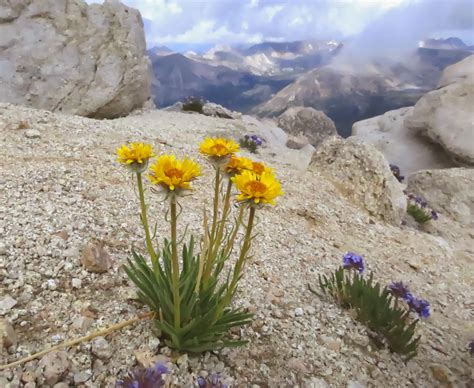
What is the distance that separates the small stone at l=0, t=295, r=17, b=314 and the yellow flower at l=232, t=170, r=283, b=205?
68.6 inches

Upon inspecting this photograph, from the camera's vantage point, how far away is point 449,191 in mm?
10492

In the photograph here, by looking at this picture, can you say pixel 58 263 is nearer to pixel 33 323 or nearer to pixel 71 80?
pixel 33 323

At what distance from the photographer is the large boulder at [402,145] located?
1504cm

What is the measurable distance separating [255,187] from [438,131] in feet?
46.9

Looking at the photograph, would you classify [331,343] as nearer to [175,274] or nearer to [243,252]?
[243,252]

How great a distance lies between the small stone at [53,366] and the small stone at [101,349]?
176 millimetres

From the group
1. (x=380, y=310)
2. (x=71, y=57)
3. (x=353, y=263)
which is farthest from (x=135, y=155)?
(x=71, y=57)

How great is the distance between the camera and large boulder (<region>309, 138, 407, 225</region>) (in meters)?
7.35

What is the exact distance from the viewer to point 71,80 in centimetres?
1110

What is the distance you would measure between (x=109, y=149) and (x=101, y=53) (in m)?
6.66

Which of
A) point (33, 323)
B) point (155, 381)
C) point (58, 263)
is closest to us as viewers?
point (155, 381)

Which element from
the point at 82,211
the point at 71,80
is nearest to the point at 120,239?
the point at 82,211

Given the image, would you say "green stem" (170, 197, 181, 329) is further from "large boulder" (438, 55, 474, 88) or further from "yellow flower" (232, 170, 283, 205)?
"large boulder" (438, 55, 474, 88)

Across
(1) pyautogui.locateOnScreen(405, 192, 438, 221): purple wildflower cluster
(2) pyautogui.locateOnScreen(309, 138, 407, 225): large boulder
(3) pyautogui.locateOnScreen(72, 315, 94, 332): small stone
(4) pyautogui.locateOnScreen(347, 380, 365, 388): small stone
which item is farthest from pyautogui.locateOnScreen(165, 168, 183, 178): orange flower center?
(1) pyautogui.locateOnScreen(405, 192, 438, 221): purple wildflower cluster
